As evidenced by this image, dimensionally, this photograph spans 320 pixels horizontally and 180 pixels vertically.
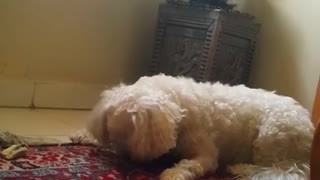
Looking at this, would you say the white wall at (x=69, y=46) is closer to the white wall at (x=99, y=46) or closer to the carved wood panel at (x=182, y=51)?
the white wall at (x=99, y=46)

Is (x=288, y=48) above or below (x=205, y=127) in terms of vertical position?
above

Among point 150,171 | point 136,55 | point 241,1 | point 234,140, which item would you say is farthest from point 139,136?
point 241,1

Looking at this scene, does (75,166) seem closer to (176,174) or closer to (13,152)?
(13,152)

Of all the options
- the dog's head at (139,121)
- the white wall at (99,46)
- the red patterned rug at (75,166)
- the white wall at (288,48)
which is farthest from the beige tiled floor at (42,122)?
the white wall at (288,48)

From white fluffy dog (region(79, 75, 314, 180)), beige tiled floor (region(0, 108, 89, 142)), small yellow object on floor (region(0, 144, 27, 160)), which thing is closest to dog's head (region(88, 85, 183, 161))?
white fluffy dog (region(79, 75, 314, 180))

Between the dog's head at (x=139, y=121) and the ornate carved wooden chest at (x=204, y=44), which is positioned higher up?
the ornate carved wooden chest at (x=204, y=44)

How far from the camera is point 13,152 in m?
1.55

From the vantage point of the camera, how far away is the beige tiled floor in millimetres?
1956

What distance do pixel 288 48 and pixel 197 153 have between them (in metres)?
1.05

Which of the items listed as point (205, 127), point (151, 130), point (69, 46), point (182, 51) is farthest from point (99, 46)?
point (151, 130)

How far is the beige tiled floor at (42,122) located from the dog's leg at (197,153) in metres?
0.53

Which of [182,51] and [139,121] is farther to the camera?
[182,51]

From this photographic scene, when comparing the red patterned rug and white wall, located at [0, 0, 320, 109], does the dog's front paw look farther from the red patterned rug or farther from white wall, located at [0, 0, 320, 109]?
white wall, located at [0, 0, 320, 109]

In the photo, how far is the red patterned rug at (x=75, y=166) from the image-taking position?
1.41 m
